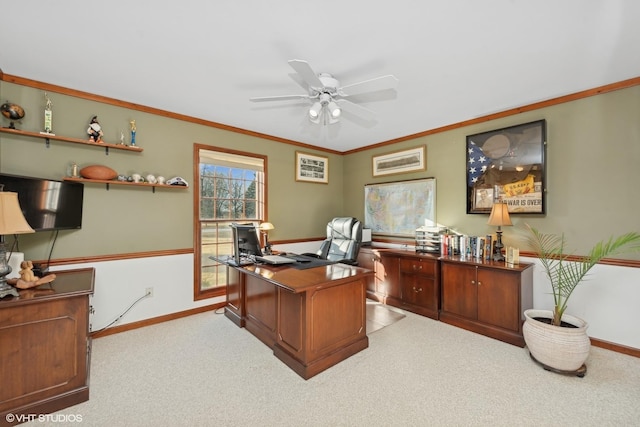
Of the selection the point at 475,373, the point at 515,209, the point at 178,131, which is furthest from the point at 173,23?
the point at 515,209

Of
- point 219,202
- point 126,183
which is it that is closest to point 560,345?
point 219,202

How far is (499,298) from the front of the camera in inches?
109

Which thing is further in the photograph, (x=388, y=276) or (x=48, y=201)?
(x=388, y=276)

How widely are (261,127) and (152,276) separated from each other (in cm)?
237

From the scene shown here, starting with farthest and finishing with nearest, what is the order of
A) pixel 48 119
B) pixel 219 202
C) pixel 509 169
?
1. pixel 219 202
2. pixel 509 169
3. pixel 48 119

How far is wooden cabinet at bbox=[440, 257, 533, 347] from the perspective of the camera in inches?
105

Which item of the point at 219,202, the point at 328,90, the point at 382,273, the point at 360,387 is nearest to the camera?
the point at 360,387

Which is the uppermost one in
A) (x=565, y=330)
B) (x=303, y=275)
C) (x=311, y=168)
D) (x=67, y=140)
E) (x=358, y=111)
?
(x=358, y=111)

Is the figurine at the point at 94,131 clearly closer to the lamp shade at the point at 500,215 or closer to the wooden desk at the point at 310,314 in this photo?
the wooden desk at the point at 310,314

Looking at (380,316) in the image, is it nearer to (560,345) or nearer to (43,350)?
(560,345)

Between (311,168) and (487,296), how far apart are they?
320 cm

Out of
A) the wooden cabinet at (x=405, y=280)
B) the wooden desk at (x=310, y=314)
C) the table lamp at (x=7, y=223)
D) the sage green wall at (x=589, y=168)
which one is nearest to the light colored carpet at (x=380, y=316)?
the wooden cabinet at (x=405, y=280)

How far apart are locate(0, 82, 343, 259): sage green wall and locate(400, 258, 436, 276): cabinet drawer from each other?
2.71 meters

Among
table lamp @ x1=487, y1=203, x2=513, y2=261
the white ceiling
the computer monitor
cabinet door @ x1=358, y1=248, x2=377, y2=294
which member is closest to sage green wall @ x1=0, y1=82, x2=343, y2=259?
the white ceiling
